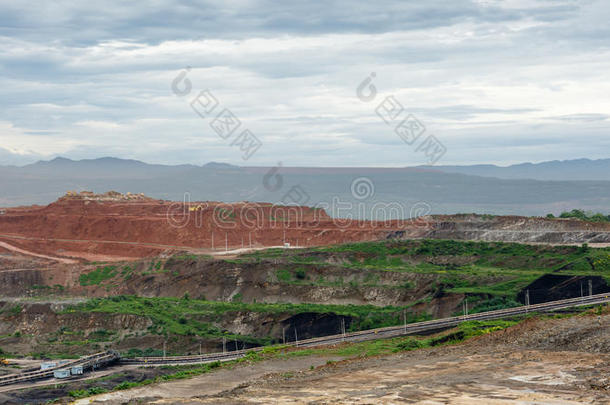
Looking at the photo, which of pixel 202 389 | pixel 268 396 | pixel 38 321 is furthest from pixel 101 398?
pixel 38 321

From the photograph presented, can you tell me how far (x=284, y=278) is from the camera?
76062mm

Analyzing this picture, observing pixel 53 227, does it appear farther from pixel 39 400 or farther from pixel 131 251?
pixel 39 400

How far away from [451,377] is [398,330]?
2649 centimetres

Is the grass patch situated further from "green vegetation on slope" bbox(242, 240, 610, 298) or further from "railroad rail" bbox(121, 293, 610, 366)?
"railroad rail" bbox(121, 293, 610, 366)

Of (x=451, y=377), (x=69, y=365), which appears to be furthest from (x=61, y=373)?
(x=451, y=377)

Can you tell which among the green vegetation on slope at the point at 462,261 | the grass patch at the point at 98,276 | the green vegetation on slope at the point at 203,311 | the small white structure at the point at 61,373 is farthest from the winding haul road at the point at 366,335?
the grass patch at the point at 98,276

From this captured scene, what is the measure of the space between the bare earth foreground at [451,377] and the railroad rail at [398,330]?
14920mm

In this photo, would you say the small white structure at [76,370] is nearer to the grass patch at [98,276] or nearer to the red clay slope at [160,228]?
the grass patch at [98,276]

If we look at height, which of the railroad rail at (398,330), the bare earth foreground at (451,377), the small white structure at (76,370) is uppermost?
the bare earth foreground at (451,377)

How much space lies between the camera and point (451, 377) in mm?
27438

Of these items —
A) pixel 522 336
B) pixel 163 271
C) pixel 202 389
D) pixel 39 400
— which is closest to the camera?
pixel 202 389

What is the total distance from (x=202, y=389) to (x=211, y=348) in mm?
26715

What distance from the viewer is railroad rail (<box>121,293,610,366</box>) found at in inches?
2056

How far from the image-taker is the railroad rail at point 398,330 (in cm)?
5222
